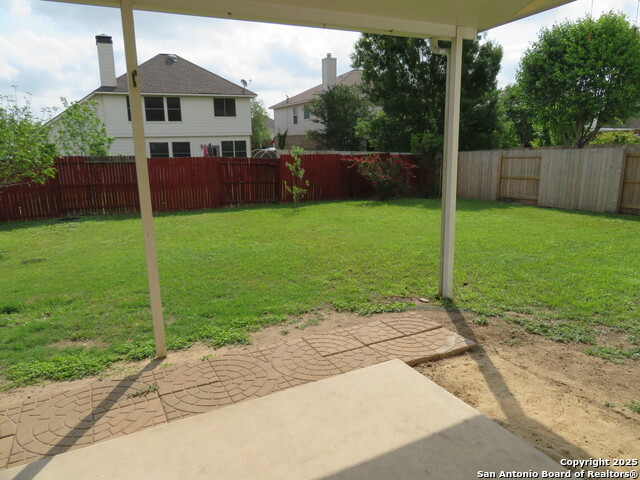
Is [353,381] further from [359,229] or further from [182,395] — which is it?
[359,229]

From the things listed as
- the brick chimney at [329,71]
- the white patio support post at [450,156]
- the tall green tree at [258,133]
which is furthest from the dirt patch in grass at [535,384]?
the tall green tree at [258,133]

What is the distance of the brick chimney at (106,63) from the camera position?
22.5 m

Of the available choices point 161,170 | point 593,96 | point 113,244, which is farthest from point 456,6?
point 593,96

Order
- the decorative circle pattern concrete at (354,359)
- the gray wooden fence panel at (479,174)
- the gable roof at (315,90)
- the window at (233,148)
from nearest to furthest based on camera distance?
the decorative circle pattern concrete at (354,359) → the gray wooden fence panel at (479,174) → the window at (233,148) → the gable roof at (315,90)

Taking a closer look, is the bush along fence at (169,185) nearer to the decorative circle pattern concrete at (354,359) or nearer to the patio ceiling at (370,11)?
the patio ceiling at (370,11)

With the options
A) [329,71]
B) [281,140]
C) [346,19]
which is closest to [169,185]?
[346,19]

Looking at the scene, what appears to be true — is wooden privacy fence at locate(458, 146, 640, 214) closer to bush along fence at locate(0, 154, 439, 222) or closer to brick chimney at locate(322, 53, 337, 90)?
bush along fence at locate(0, 154, 439, 222)

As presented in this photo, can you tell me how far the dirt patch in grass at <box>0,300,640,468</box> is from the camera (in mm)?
2492

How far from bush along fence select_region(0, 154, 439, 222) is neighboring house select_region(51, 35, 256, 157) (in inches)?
409

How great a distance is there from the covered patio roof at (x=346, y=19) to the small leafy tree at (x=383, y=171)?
35.5ft

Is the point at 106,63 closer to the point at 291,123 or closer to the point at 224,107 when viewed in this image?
the point at 224,107

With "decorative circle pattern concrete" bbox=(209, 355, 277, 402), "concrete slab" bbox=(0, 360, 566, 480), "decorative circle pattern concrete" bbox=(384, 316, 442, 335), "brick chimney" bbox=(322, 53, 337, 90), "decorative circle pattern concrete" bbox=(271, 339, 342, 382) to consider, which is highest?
"brick chimney" bbox=(322, 53, 337, 90)

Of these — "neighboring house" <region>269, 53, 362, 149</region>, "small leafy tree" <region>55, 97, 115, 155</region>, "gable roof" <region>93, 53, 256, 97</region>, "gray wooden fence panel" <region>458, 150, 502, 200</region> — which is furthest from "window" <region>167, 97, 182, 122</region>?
"gray wooden fence panel" <region>458, 150, 502, 200</region>

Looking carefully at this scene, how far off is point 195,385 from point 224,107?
2403cm
